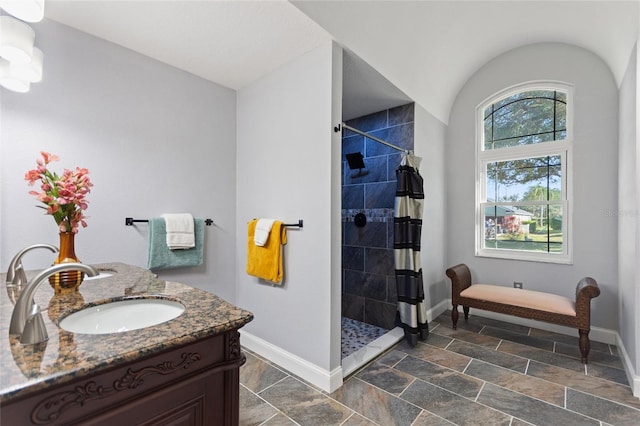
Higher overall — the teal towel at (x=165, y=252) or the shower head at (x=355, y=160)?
the shower head at (x=355, y=160)

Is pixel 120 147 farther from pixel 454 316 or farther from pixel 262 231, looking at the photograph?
pixel 454 316

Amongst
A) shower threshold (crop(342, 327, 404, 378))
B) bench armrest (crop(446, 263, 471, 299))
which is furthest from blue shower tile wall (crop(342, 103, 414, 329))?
bench armrest (crop(446, 263, 471, 299))

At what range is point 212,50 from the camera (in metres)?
2.13

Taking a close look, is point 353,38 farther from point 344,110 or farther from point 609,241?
point 609,241

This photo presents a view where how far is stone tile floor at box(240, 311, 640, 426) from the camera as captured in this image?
1.72 meters

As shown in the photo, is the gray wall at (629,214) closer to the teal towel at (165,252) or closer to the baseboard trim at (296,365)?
the baseboard trim at (296,365)

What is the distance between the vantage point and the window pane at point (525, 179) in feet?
10.0

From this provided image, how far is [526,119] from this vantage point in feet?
10.6

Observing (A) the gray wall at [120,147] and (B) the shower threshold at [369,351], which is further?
(B) the shower threshold at [369,351]

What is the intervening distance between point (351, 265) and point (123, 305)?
8.49 ft

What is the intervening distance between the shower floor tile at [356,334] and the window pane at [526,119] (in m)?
2.51

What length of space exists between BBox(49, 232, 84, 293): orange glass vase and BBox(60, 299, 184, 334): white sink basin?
245mm

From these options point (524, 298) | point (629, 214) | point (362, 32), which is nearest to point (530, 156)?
point (629, 214)

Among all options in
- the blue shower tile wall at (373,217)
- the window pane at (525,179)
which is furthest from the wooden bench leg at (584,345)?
the blue shower tile wall at (373,217)
